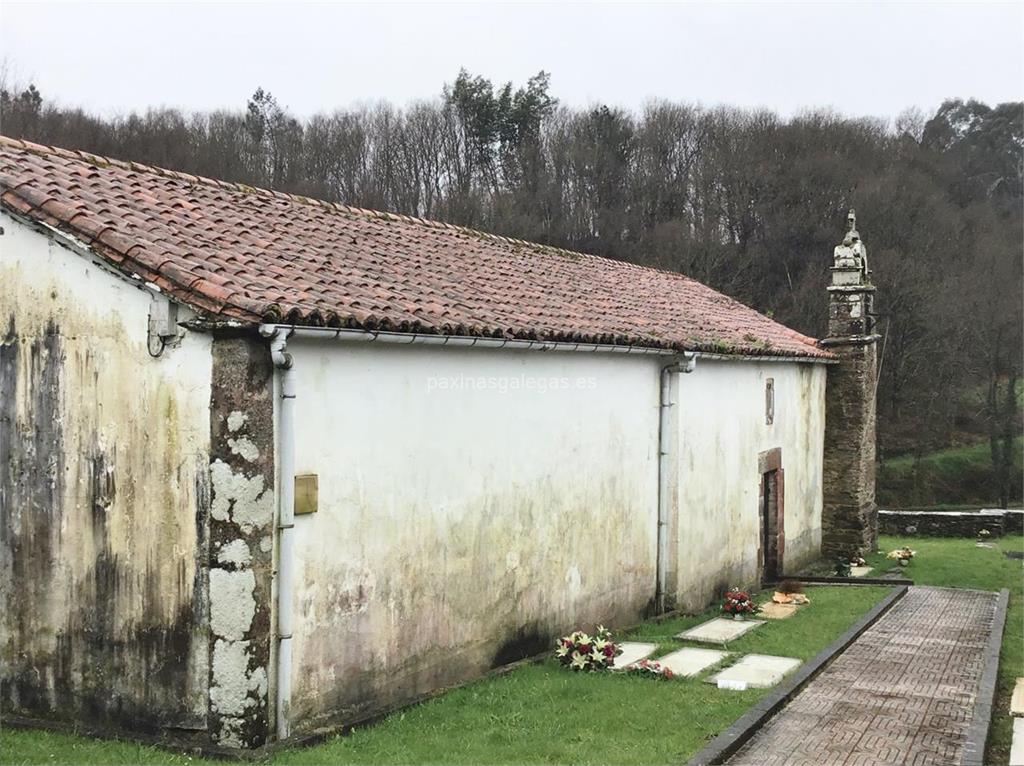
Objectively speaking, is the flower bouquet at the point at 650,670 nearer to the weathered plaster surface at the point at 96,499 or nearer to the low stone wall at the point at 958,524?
the weathered plaster surface at the point at 96,499

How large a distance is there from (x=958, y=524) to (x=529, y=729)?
2285 cm

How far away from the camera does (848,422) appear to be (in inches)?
837

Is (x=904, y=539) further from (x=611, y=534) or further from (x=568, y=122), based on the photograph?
(x=568, y=122)

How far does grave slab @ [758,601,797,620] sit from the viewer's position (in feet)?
45.6

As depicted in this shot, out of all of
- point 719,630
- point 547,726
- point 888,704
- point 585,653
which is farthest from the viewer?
point 719,630

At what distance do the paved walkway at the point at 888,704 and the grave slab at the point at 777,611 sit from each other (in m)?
1.12

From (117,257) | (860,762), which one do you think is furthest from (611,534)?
(117,257)

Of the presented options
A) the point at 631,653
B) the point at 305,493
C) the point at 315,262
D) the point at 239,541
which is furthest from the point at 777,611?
the point at 239,541

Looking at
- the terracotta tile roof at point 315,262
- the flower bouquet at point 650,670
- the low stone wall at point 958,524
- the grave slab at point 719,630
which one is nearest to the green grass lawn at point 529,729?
the flower bouquet at point 650,670

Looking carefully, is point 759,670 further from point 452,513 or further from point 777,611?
point 777,611

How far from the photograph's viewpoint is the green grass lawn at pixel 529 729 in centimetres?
738

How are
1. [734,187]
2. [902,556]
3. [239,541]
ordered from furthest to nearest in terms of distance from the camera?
[734,187]
[902,556]
[239,541]

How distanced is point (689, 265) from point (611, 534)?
1402 inches

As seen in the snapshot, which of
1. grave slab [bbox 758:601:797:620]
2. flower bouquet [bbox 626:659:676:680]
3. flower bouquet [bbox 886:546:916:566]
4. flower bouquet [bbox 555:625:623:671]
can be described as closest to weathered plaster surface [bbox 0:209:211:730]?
flower bouquet [bbox 555:625:623:671]
